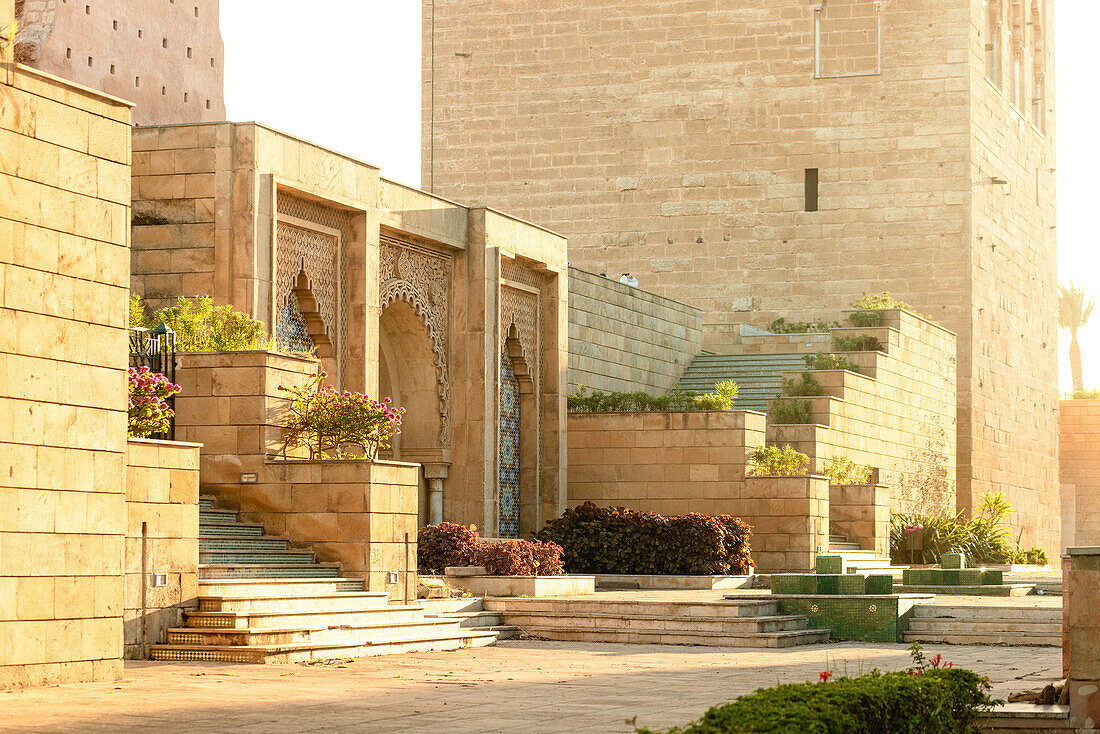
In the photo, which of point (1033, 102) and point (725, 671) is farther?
point (1033, 102)

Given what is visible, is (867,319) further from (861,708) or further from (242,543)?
(861,708)

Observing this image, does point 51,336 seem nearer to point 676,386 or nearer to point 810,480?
point 810,480

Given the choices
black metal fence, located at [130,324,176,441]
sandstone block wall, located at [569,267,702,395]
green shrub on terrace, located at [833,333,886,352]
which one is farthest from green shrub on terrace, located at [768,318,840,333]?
black metal fence, located at [130,324,176,441]

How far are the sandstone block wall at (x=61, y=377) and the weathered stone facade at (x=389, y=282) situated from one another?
5.44 metres

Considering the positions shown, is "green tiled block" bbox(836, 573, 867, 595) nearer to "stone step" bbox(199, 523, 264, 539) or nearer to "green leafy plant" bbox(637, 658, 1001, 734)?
"stone step" bbox(199, 523, 264, 539)

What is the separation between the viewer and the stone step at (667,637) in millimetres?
14836

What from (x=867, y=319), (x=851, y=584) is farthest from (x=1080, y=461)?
(x=851, y=584)

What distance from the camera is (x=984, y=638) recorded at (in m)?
15.8

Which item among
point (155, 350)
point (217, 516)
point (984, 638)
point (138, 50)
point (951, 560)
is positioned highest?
point (138, 50)

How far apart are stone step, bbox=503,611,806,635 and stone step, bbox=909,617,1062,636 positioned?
4.72 ft

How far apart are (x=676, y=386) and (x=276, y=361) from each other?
15.4 metres

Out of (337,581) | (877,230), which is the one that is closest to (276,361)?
(337,581)

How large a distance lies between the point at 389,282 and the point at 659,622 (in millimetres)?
6431

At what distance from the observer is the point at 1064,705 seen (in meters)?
9.06
